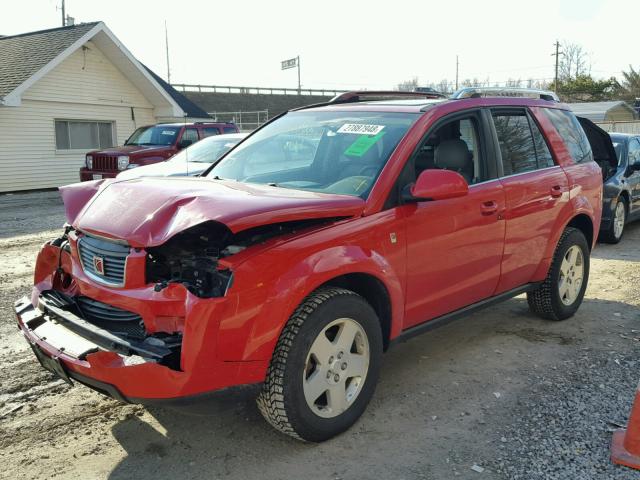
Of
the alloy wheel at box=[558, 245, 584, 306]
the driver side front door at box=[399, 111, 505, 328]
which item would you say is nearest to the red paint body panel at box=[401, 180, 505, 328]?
the driver side front door at box=[399, 111, 505, 328]

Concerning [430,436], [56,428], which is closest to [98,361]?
[56,428]

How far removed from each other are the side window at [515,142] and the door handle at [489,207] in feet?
1.21

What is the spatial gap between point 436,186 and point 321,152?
3.23 ft

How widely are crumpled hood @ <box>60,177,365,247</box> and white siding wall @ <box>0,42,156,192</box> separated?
16184 millimetres

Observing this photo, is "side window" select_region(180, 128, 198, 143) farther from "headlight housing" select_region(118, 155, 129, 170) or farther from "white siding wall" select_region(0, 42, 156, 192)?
"white siding wall" select_region(0, 42, 156, 192)

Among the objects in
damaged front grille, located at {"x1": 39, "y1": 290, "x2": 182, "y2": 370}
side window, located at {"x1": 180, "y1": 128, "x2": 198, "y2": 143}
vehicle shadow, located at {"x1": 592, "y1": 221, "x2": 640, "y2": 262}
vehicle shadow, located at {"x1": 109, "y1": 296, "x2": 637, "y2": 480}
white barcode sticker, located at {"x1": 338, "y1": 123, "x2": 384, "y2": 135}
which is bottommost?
vehicle shadow, located at {"x1": 109, "y1": 296, "x2": 637, "y2": 480}

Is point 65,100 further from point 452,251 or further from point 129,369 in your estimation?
point 129,369

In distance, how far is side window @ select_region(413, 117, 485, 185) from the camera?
4168mm

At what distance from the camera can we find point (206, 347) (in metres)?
2.82

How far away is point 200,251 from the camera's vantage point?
3.16 metres

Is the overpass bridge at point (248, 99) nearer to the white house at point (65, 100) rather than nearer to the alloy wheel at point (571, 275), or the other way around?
the white house at point (65, 100)

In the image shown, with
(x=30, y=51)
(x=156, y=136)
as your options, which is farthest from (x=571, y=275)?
(x=30, y=51)

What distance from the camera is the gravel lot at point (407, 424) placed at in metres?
3.16

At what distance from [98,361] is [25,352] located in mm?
2213
